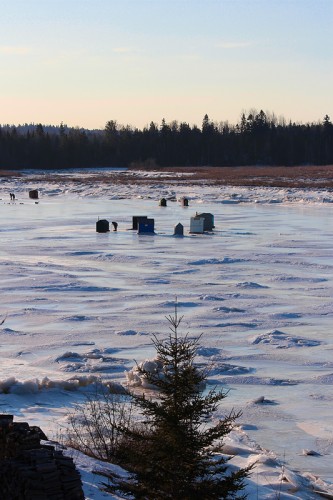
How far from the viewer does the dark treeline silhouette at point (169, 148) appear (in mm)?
133875

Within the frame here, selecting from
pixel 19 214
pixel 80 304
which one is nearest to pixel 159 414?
pixel 80 304

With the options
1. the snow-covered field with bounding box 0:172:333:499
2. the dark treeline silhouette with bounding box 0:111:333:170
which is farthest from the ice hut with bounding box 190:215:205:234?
the dark treeline silhouette with bounding box 0:111:333:170

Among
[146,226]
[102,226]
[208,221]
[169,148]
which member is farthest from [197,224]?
[169,148]

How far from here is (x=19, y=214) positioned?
3953 centimetres

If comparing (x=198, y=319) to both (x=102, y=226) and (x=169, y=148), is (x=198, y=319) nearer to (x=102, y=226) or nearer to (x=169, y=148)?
(x=102, y=226)

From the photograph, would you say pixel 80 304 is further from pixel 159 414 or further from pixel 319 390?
pixel 159 414

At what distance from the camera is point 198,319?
48.4 ft

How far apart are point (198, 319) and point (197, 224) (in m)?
15.4

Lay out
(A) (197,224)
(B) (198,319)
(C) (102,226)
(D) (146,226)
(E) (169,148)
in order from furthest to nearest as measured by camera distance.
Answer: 1. (E) (169,148)
2. (C) (102,226)
3. (A) (197,224)
4. (D) (146,226)
5. (B) (198,319)

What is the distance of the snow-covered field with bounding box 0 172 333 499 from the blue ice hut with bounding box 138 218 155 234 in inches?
17.7

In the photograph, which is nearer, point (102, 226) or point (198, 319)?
point (198, 319)

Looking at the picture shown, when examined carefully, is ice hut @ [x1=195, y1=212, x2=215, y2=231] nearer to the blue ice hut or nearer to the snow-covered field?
the snow-covered field

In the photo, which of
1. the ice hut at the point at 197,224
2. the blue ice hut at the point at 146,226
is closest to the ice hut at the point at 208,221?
the ice hut at the point at 197,224

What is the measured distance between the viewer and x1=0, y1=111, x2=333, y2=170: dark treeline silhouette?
133875mm
